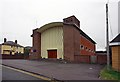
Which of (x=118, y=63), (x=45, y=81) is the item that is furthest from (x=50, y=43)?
(x=45, y=81)

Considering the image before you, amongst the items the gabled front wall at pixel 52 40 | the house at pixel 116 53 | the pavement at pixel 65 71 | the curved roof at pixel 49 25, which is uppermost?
the curved roof at pixel 49 25

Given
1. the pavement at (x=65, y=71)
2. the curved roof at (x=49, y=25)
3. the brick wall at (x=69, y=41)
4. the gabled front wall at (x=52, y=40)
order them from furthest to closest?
the curved roof at (x=49, y=25)
the gabled front wall at (x=52, y=40)
the brick wall at (x=69, y=41)
the pavement at (x=65, y=71)

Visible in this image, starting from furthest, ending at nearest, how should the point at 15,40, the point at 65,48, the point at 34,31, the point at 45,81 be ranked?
the point at 15,40
the point at 34,31
the point at 65,48
the point at 45,81

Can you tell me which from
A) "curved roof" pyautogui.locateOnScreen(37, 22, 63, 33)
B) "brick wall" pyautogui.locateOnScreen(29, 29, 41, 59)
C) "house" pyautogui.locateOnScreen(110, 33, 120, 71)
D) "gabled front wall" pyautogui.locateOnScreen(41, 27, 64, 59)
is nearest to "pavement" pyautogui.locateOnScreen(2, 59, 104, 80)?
"house" pyautogui.locateOnScreen(110, 33, 120, 71)

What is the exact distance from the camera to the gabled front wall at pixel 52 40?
135 ft

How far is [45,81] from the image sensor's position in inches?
526

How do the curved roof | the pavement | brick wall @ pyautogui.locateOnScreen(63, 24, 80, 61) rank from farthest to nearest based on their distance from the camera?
the curved roof, brick wall @ pyautogui.locateOnScreen(63, 24, 80, 61), the pavement

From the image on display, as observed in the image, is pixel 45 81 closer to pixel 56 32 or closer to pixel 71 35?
pixel 71 35

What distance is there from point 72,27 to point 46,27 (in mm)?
6703

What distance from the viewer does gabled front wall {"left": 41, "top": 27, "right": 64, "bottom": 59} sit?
135ft

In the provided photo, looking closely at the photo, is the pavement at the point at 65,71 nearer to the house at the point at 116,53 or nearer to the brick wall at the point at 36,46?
the house at the point at 116,53

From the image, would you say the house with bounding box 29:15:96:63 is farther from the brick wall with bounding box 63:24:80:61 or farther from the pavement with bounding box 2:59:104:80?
the pavement with bounding box 2:59:104:80

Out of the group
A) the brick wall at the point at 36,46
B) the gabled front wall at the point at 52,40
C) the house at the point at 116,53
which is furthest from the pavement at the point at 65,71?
the brick wall at the point at 36,46

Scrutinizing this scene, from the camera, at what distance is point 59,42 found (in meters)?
41.4
